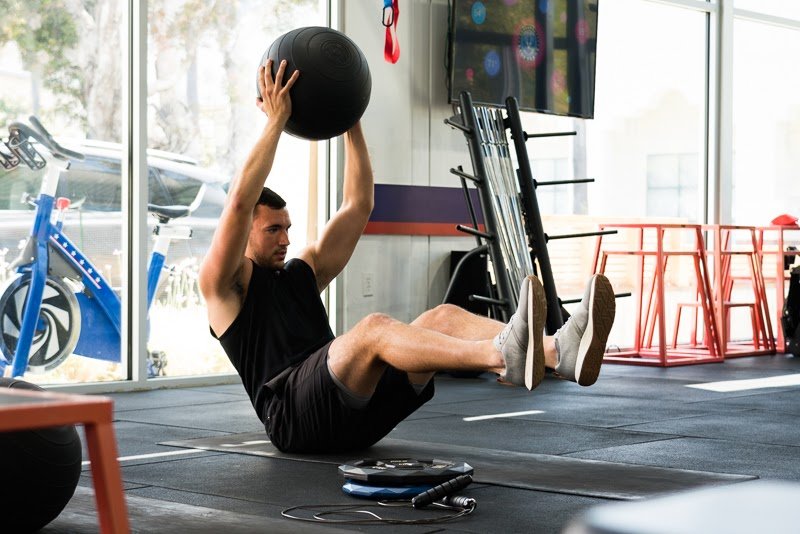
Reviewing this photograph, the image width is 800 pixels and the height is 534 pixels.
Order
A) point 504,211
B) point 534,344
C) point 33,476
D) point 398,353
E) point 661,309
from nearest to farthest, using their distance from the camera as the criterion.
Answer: point 33,476 < point 534,344 < point 398,353 < point 504,211 < point 661,309

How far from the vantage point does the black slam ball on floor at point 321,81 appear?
10.8 feet

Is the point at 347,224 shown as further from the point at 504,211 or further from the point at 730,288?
the point at 730,288

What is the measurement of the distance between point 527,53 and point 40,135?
3.07 metres

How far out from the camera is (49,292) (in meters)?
5.38

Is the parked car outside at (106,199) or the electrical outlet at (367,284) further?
the electrical outlet at (367,284)

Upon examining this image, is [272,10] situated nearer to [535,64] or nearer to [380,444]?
[535,64]

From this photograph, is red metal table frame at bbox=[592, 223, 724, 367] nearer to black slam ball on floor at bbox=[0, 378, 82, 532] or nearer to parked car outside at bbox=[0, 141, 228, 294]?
parked car outside at bbox=[0, 141, 228, 294]

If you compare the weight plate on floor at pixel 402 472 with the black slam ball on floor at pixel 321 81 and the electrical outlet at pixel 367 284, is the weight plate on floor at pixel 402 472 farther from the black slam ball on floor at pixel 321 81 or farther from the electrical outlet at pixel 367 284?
the electrical outlet at pixel 367 284

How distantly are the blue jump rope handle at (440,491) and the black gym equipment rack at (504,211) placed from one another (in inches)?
127

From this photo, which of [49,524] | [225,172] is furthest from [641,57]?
[49,524]

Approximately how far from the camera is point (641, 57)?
8250 mm

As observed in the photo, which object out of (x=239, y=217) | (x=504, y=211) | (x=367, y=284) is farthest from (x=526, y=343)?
(x=367, y=284)

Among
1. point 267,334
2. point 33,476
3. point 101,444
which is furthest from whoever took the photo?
point 267,334

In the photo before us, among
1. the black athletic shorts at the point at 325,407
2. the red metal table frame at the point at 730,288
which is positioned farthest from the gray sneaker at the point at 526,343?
the red metal table frame at the point at 730,288
